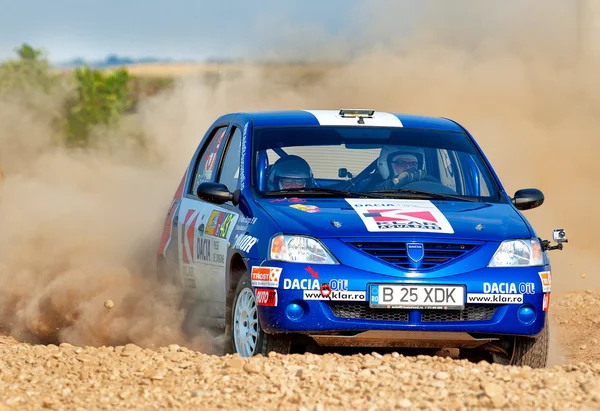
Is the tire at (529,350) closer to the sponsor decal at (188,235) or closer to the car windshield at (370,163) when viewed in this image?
the car windshield at (370,163)

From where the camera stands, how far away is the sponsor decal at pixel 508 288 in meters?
7.41

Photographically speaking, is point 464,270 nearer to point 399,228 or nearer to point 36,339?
point 399,228

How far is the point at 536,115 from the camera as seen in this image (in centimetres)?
2597

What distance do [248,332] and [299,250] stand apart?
667 millimetres

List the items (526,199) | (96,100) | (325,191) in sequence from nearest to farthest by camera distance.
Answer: (325,191), (526,199), (96,100)

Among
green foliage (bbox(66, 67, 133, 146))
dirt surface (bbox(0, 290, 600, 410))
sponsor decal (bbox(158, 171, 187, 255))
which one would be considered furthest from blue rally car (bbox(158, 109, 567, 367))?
green foliage (bbox(66, 67, 133, 146))

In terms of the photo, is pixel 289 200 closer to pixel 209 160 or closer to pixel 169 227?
pixel 209 160

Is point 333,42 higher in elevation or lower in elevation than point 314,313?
higher

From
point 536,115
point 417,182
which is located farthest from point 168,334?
point 536,115

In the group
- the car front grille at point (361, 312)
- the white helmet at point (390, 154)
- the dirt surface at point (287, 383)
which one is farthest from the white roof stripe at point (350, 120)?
the dirt surface at point (287, 383)

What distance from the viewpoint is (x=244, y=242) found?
789 cm

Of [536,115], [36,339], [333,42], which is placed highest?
[333,42]

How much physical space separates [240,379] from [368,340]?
984mm

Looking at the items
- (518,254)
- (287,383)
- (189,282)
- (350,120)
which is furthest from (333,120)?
(287,383)
